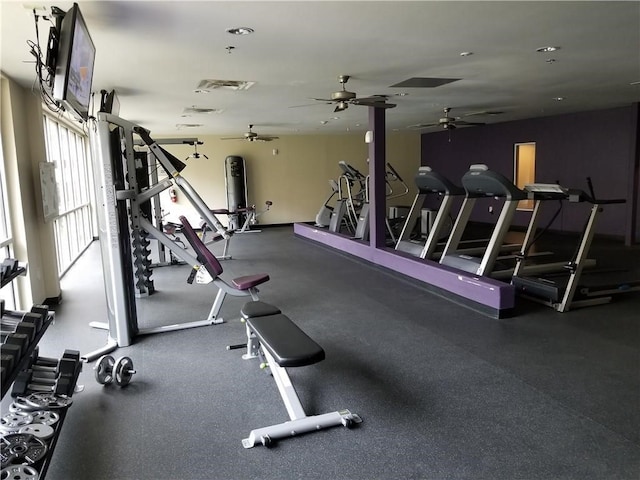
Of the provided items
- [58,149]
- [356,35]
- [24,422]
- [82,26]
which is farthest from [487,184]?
[58,149]

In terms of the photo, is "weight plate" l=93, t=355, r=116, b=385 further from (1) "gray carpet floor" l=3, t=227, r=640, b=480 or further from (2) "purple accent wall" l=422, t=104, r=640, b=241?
(2) "purple accent wall" l=422, t=104, r=640, b=241

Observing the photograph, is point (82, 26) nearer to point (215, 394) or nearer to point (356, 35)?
point (356, 35)

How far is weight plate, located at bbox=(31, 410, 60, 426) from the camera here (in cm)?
226

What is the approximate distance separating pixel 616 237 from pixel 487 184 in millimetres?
4710

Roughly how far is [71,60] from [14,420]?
5.76 feet

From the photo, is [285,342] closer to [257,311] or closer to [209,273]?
[257,311]

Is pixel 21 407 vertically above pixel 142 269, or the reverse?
pixel 142 269

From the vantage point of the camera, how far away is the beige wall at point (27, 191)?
424 cm

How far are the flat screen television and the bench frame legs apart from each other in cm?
175

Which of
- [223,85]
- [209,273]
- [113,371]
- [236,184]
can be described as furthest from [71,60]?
[236,184]

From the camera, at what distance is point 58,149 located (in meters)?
7.00

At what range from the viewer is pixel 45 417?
2.30 m


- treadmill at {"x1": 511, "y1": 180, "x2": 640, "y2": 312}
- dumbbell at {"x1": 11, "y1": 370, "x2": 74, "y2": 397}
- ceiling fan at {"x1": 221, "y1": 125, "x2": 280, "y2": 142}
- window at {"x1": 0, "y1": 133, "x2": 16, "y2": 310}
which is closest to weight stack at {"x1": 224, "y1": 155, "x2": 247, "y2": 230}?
ceiling fan at {"x1": 221, "y1": 125, "x2": 280, "y2": 142}

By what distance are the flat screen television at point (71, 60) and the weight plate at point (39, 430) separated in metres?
→ 1.57
